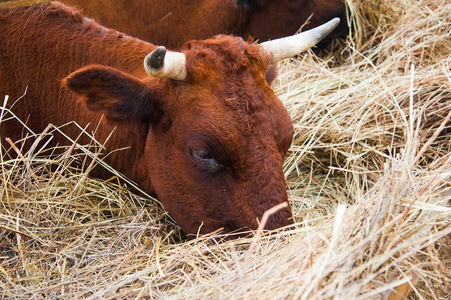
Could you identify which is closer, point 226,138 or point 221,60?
point 226,138

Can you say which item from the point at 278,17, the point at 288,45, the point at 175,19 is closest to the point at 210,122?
the point at 288,45

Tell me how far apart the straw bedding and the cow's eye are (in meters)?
0.47

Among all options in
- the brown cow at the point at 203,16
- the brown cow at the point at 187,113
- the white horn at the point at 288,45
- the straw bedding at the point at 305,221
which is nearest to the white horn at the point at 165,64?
the brown cow at the point at 187,113

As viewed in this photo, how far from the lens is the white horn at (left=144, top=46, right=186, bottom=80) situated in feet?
8.78

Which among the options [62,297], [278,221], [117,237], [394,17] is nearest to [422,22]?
[394,17]

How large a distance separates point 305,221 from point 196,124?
3.15 feet

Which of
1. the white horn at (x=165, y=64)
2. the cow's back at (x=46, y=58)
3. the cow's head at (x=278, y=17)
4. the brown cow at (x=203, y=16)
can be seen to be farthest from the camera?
the cow's head at (x=278, y=17)

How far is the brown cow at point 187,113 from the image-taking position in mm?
2875

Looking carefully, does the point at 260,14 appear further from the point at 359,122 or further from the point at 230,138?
the point at 230,138

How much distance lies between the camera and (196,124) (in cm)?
292

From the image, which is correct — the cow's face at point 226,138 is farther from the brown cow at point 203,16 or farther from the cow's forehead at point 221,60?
the brown cow at point 203,16

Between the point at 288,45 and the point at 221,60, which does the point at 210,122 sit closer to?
the point at 221,60

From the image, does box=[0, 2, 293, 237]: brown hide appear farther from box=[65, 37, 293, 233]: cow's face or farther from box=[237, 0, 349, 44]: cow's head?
box=[237, 0, 349, 44]: cow's head

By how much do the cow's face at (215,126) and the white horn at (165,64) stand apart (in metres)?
0.07
